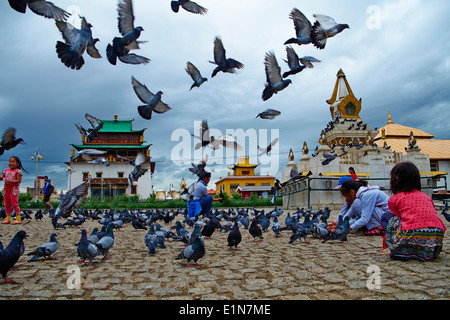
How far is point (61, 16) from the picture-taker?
4.75 metres

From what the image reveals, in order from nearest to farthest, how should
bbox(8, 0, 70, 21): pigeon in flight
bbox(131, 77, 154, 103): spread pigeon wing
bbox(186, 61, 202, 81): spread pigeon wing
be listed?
1. bbox(8, 0, 70, 21): pigeon in flight
2. bbox(131, 77, 154, 103): spread pigeon wing
3. bbox(186, 61, 202, 81): spread pigeon wing

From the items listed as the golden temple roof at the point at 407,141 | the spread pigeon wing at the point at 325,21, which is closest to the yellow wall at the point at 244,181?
the golden temple roof at the point at 407,141

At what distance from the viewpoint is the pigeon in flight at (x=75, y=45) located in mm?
4700

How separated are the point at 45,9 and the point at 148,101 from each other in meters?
2.17

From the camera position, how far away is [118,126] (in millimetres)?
51125

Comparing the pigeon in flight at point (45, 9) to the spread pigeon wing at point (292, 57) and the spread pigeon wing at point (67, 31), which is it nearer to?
the spread pigeon wing at point (67, 31)

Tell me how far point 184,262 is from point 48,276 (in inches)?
69.9

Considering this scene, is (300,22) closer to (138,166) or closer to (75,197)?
(138,166)

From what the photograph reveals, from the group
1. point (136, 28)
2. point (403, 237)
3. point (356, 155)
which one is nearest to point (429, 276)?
point (403, 237)

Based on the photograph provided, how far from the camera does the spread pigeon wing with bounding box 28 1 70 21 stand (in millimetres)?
4527

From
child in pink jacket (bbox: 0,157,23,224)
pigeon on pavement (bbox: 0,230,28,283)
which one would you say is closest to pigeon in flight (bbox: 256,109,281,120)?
pigeon on pavement (bbox: 0,230,28,283)

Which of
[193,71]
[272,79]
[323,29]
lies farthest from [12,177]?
[323,29]

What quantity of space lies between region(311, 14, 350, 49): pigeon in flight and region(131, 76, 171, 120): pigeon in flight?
3.04 metres

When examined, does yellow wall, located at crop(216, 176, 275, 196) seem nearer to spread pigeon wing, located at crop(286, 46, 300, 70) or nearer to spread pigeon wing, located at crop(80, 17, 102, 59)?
spread pigeon wing, located at crop(286, 46, 300, 70)
